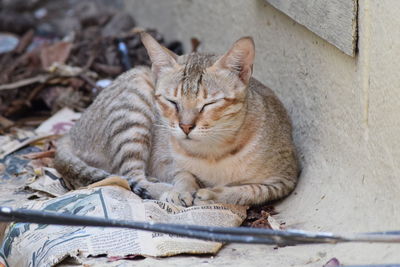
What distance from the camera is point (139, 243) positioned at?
3877 millimetres

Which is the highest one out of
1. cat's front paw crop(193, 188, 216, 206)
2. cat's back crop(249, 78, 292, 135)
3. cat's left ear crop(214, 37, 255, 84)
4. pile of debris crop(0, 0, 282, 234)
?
cat's left ear crop(214, 37, 255, 84)

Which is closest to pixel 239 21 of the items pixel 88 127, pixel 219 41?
pixel 219 41

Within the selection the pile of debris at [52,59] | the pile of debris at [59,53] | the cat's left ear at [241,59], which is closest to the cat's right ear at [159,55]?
the cat's left ear at [241,59]

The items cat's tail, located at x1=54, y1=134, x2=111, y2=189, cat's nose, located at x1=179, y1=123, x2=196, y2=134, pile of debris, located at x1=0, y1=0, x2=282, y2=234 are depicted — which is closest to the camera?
cat's nose, located at x1=179, y1=123, x2=196, y2=134

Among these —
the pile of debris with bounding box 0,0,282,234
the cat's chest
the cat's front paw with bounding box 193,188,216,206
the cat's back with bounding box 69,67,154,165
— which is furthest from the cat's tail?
the cat's front paw with bounding box 193,188,216,206

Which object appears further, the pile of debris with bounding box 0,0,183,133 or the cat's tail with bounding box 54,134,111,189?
the pile of debris with bounding box 0,0,183,133

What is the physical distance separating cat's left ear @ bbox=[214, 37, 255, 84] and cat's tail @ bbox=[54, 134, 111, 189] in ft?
3.48

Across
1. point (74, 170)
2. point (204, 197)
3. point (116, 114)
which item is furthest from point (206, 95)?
point (74, 170)

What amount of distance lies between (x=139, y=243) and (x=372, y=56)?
1526 mm

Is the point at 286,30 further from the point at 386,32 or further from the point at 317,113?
the point at 386,32

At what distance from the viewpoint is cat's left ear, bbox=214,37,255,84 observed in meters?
4.25

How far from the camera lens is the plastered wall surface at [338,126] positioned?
3641mm

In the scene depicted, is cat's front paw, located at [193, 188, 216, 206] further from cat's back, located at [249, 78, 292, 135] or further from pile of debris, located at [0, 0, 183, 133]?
pile of debris, located at [0, 0, 183, 133]

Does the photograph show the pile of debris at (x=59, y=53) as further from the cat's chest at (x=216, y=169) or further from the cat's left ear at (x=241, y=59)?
the cat's left ear at (x=241, y=59)
